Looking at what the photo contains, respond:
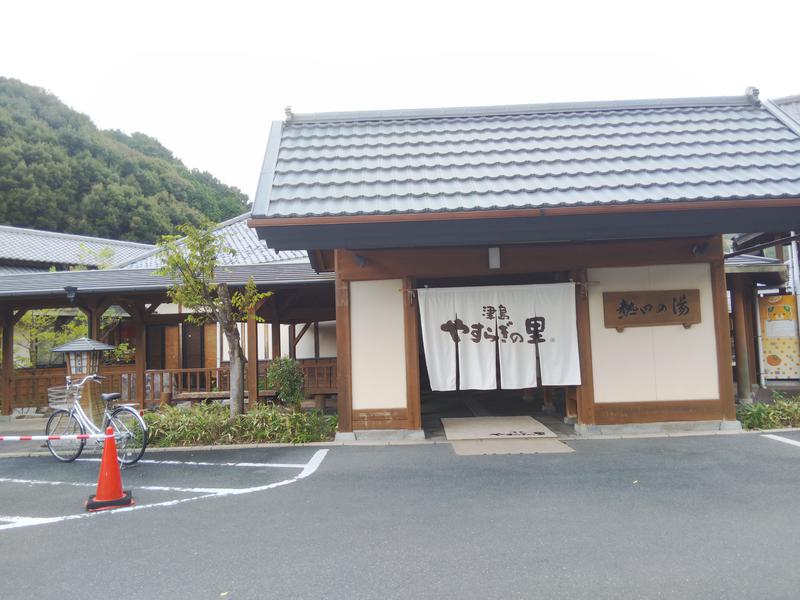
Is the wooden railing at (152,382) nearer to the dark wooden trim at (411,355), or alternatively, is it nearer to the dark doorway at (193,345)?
the dark wooden trim at (411,355)

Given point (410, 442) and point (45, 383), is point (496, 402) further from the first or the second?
point (45, 383)

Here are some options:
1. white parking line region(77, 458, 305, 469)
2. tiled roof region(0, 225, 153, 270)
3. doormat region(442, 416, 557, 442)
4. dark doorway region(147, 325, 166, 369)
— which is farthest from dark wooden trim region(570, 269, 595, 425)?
tiled roof region(0, 225, 153, 270)

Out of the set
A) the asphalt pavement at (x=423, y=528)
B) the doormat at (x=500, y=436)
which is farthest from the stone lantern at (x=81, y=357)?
the doormat at (x=500, y=436)

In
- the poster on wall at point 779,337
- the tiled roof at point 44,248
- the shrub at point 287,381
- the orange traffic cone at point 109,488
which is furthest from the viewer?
the tiled roof at point 44,248

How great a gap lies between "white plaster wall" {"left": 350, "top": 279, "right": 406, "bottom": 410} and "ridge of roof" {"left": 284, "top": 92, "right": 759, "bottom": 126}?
3186mm

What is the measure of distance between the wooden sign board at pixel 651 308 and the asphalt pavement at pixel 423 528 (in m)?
1.76

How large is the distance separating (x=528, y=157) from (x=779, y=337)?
717cm

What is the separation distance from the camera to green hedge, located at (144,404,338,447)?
6.95m

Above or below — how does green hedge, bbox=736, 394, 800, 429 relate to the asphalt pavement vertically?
above

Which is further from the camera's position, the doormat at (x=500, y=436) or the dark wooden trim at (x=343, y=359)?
the dark wooden trim at (x=343, y=359)

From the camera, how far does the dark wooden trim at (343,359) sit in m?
6.88

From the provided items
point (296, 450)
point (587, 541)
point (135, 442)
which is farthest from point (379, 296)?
point (587, 541)

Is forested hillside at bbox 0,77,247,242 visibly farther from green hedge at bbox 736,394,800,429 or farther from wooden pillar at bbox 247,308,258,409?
green hedge at bbox 736,394,800,429

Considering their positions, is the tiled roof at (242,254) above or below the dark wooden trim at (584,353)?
above
